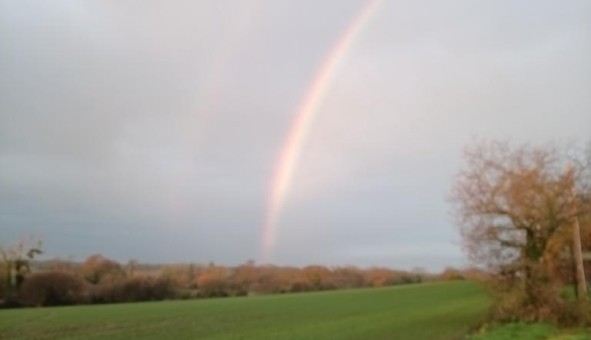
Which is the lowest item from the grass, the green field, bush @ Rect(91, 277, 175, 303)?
the green field

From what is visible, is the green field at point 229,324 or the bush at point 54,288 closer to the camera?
the green field at point 229,324

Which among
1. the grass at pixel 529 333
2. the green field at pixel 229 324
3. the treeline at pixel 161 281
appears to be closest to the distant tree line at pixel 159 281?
the treeline at pixel 161 281

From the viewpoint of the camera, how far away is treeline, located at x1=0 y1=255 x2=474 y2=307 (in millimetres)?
64938

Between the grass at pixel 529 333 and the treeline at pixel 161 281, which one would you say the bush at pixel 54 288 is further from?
the grass at pixel 529 333

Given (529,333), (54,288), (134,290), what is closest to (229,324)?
(529,333)

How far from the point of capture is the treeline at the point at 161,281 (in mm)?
64938

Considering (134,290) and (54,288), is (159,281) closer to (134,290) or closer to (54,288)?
(134,290)

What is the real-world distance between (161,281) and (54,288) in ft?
47.3

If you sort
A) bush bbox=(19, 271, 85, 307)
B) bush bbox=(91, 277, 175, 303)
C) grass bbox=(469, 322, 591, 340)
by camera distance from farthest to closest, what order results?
bush bbox=(91, 277, 175, 303), bush bbox=(19, 271, 85, 307), grass bbox=(469, 322, 591, 340)

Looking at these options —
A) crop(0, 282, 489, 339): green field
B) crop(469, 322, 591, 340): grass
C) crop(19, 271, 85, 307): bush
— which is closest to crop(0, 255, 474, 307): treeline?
crop(19, 271, 85, 307): bush

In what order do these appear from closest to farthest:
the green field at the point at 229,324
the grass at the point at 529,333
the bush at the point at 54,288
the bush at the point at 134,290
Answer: the grass at the point at 529,333, the green field at the point at 229,324, the bush at the point at 54,288, the bush at the point at 134,290

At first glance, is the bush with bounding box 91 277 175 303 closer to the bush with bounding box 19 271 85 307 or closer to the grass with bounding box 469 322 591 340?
the bush with bounding box 19 271 85 307

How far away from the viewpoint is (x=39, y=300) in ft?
210

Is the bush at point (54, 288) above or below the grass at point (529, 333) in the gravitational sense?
above
